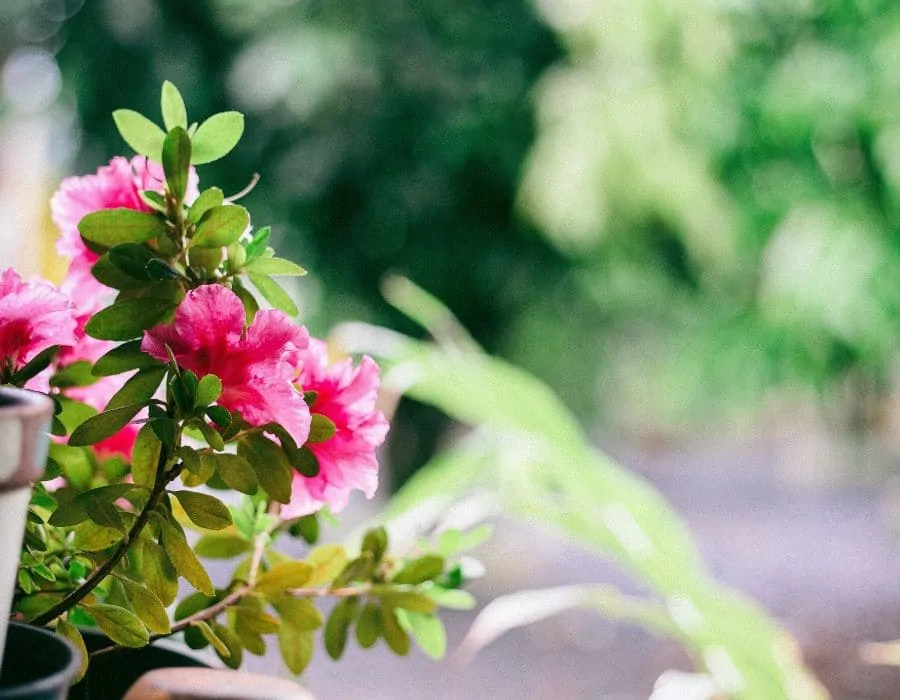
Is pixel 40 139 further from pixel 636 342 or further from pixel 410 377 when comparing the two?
pixel 410 377

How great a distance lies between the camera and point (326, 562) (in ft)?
0.85

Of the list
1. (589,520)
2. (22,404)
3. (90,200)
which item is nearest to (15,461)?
(22,404)

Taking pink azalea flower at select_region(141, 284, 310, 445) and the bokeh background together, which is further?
the bokeh background

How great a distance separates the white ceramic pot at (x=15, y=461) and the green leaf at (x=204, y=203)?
2.5 inches

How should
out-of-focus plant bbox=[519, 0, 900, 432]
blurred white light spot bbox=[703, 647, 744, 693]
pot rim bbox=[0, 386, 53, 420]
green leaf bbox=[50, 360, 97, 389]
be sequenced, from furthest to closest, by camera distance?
out-of-focus plant bbox=[519, 0, 900, 432] → blurred white light spot bbox=[703, 647, 744, 693] → green leaf bbox=[50, 360, 97, 389] → pot rim bbox=[0, 386, 53, 420]

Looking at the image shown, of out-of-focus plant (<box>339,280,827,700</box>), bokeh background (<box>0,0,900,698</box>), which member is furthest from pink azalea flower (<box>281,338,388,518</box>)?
bokeh background (<box>0,0,900,698</box>)

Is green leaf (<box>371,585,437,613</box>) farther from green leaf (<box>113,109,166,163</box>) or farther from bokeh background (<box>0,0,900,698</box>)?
bokeh background (<box>0,0,900,698</box>)

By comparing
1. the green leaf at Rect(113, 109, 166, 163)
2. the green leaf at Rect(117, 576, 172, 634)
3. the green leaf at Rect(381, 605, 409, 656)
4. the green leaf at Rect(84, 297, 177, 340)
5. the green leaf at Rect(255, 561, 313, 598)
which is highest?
the green leaf at Rect(113, 109, 166, 163)

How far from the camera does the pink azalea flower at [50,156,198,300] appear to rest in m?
0.25

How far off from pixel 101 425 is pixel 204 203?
0.05 m

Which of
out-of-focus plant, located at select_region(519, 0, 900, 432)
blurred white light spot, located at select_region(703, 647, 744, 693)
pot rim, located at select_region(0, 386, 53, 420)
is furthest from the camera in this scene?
out-of-focus plant, located at select_region(519, 0, 900, 432)

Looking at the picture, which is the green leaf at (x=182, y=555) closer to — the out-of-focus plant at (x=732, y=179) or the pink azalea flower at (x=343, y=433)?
the pink azalea flower at (x=343, y=433)

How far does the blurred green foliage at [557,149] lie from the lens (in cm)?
229

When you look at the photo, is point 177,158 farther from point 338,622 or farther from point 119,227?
Answer: point 338,622
